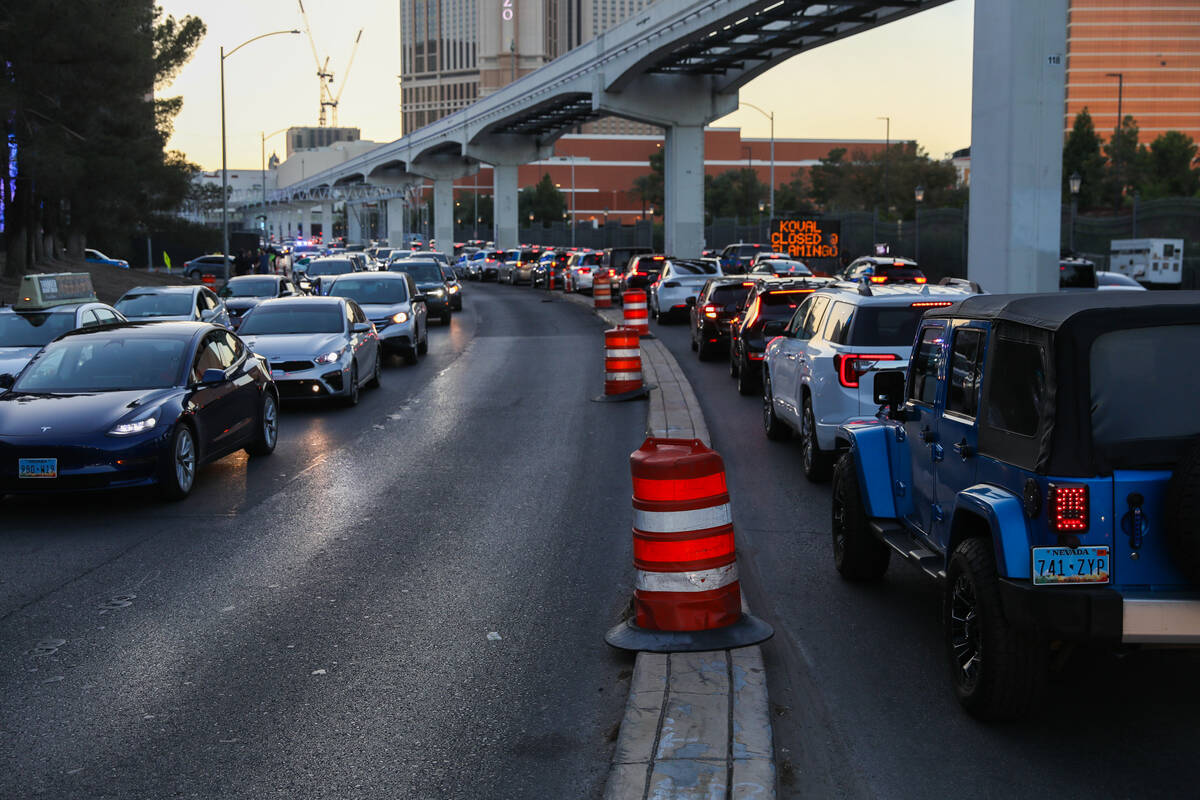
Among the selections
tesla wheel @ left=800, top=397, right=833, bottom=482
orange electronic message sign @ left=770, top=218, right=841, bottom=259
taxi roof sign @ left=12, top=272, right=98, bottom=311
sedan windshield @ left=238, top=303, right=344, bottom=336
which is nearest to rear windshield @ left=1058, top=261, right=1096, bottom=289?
orange electronic message sign @ left=770, top=218, right=841, bottom=259

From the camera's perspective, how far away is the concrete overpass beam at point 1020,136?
25172 mm

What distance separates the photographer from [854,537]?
8.22m

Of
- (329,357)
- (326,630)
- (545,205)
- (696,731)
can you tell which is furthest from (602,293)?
(545,205)

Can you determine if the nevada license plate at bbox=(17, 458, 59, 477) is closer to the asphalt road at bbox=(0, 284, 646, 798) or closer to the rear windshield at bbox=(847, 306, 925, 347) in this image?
the asphalt road at bbox=(0, 284, 646, 798)

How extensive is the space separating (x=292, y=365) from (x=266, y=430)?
13.9 ft

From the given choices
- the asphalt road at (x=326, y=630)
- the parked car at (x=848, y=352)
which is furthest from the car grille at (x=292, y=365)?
the parked car at (x=848, y=352)

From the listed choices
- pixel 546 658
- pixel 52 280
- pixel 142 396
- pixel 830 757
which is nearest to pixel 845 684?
pixel 830 757

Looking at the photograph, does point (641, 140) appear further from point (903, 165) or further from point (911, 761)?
point (911, 761)

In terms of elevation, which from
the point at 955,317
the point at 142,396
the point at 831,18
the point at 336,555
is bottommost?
the point at 336,555

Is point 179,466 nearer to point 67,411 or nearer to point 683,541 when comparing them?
point 67,411

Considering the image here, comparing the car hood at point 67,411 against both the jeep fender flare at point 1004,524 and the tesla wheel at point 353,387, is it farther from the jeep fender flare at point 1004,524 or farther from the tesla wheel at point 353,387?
the jeep fender flare at point 1004,524

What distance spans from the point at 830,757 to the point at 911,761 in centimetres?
33

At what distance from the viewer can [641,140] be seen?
170m

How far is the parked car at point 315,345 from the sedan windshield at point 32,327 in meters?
2.47
